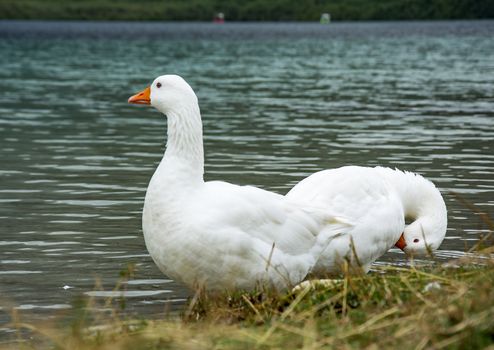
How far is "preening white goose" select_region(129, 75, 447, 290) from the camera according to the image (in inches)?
351

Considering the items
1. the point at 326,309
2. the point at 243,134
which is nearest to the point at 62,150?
the point at 243,134

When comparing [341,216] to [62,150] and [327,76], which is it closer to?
[62,150]

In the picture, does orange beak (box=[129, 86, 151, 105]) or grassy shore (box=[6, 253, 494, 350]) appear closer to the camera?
grassy shore (box=[6, 253, 494, 350])

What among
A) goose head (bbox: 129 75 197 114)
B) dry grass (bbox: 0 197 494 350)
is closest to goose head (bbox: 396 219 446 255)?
dry grass (bbox: 0 197 494 350)

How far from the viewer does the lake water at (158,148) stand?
12.7 metres

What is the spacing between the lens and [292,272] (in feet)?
31.3

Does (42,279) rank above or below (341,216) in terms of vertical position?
below

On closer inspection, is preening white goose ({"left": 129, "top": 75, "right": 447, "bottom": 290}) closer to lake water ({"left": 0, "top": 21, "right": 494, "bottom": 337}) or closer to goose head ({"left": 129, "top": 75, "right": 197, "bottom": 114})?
goose head ({"left": 129, "top": 75, "right": 197, "bottom": 114})

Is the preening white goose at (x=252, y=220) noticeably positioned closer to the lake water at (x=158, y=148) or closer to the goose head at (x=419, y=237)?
the goose head at (x=419, y=237)

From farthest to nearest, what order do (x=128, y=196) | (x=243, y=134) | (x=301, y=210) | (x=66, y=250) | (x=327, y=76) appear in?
1. (x=327, y=76)
2. (x=243, y=134)
3. (x=128, y=196)
4. (x=66, y=250)
5. (x=301, y=210)

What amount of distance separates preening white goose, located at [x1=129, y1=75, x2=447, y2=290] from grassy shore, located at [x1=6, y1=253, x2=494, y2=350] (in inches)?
22.1

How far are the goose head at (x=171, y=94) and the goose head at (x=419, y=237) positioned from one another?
272cm

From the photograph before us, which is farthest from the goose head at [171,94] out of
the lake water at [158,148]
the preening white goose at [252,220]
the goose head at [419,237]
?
the goose head at [419,237]

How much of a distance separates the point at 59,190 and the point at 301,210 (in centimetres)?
883
